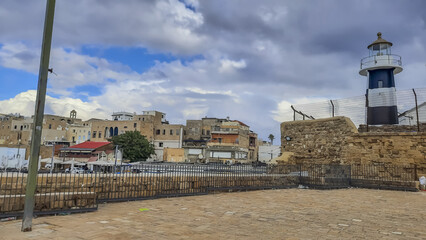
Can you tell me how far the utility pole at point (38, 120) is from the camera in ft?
14.9

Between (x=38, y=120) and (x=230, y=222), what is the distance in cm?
389

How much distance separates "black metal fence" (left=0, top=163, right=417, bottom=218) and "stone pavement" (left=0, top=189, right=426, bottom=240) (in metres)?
0.38

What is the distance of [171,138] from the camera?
5688 centimetres

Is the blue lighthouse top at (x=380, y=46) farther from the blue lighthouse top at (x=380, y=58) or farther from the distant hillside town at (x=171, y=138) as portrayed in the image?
the distant hillside town at (x=171, y=138)

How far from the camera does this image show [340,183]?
1307cm

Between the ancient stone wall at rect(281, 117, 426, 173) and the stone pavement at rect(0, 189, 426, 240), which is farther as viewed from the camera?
the ancient stone wall at rect(281, 117, 426, 173)

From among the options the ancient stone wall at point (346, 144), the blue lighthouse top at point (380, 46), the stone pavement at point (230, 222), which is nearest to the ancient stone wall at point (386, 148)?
the ancient stone wall at point (346, 144)

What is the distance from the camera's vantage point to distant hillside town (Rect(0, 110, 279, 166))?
50031 mm

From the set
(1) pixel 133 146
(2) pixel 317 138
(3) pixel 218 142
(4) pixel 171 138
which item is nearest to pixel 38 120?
(2) pixel 317 138

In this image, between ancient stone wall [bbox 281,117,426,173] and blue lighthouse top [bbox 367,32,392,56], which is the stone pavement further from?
blue lighthouse top [bbox 367,32,392,56]

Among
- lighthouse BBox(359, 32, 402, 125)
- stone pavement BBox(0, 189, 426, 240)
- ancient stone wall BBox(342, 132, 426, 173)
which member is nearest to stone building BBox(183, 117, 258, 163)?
lighthouse BBox(359, 32, 402, 125)

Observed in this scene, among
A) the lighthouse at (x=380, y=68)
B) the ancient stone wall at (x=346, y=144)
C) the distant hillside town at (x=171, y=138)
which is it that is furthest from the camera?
the distant hillside town at (x=171, y=138)

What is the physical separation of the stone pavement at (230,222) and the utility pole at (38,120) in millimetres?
354

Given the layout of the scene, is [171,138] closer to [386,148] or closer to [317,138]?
[317,138]
